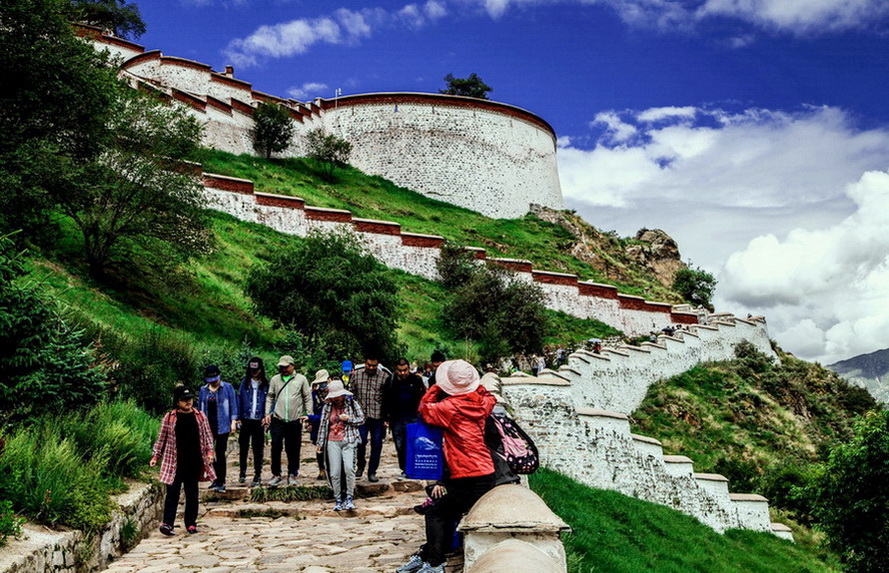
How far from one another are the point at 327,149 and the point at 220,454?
4235cm

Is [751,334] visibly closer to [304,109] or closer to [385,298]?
Result: [385,298]

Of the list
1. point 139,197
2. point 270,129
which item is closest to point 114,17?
point 270,129

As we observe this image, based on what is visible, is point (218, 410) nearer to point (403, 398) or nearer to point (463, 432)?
point (403, 398)

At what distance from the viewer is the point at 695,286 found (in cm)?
4819

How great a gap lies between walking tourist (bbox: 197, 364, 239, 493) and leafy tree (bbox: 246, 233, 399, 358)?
1073 centimetres

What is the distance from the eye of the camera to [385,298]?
20766 millimetres

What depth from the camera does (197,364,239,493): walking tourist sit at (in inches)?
344

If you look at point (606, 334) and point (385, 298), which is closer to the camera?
point (385, 298)

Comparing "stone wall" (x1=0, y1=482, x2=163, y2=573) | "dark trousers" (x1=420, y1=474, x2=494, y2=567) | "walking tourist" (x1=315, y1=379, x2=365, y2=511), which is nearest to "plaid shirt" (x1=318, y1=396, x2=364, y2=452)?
"walking tourist" (x1=315, y1=379, x2=365, y2=511)

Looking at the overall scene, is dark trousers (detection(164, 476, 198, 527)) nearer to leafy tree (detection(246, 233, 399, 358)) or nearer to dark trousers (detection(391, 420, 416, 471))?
dark trousers (detection(391, 420, 416, 471))

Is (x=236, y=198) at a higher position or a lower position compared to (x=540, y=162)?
lower

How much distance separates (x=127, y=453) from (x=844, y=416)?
1214 inches

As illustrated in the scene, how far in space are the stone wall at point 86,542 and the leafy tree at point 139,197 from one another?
13.2 metres

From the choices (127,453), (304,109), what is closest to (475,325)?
(127,453)
